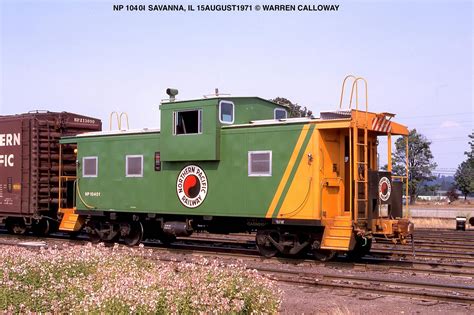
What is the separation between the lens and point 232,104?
51.4 feet

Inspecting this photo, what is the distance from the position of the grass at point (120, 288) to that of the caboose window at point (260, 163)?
5.59 meters

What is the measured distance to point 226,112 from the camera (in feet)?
50.9

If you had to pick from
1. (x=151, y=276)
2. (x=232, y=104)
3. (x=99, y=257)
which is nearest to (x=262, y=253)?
(x=232, y=104)

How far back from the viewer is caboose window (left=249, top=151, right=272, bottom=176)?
14.5 m

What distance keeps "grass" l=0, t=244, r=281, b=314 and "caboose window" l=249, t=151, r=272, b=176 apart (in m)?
5.59

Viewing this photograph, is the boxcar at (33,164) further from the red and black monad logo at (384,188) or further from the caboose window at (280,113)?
the red and black monad logo at (384,188)

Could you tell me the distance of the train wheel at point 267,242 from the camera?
14.9 m

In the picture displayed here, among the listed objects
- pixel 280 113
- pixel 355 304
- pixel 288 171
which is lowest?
pixel 355 304

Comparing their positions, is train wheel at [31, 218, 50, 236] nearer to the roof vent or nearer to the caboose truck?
the caboose truck

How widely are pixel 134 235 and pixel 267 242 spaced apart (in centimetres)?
485

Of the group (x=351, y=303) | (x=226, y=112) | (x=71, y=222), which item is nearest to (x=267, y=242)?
(x=226, y=112)

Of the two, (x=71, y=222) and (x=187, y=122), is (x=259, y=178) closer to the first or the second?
(x=187, y=122)

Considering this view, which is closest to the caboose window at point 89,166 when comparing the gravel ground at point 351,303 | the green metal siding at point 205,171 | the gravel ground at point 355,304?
the green metal siding at point 205,171

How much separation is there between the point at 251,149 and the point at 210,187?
1.56m
